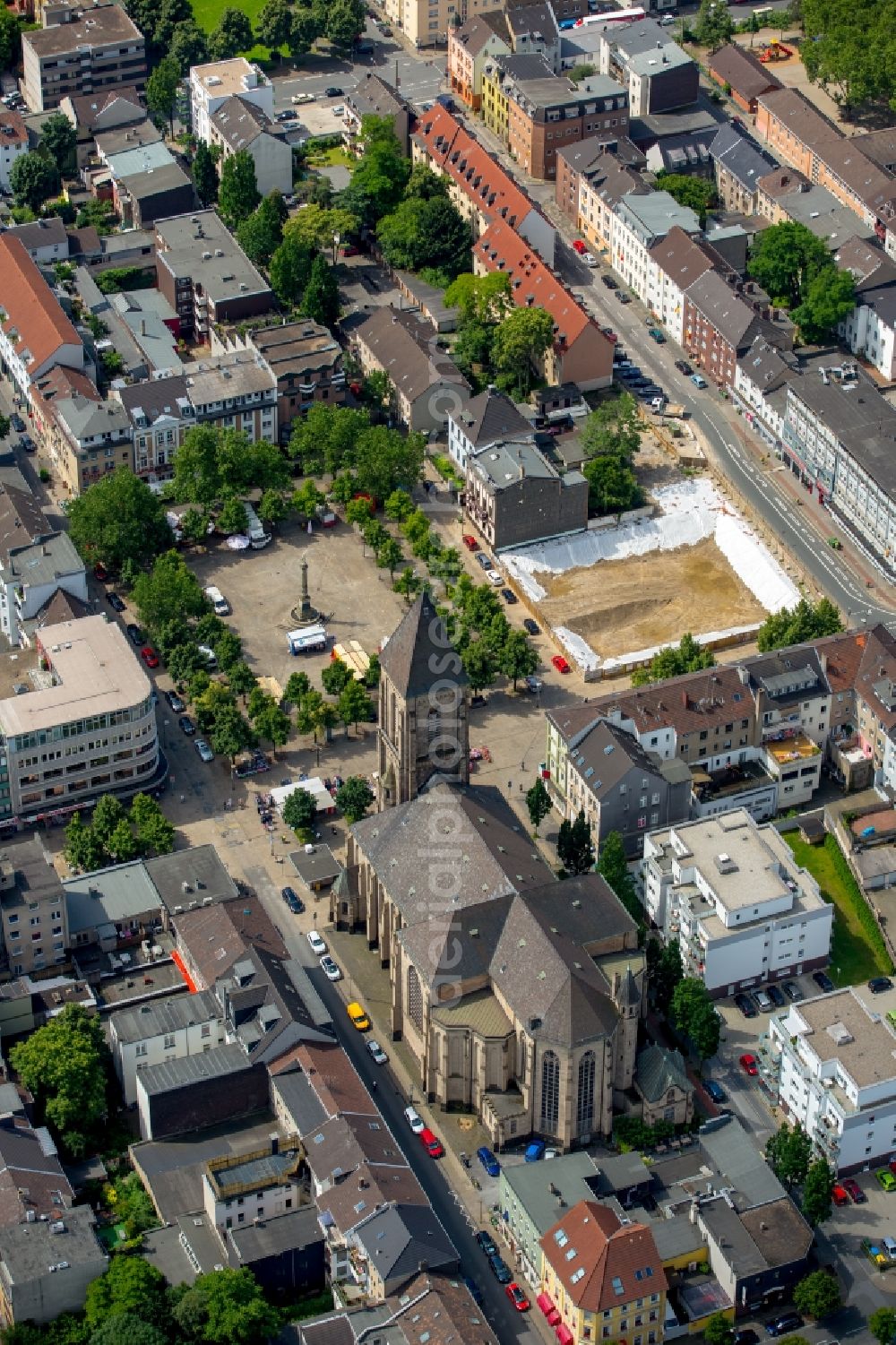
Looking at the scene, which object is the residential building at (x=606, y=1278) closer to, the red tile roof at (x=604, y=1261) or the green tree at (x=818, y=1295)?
the red tile roof at (x=604, y=1261)

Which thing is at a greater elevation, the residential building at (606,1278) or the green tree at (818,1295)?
the residential building at (606,1278)

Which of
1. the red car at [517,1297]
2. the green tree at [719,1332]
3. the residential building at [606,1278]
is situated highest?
the residential building at [606,1278]

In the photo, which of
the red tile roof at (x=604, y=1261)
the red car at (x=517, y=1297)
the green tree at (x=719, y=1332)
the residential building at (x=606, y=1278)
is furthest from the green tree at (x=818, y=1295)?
the red car at (x=517, y=1297)

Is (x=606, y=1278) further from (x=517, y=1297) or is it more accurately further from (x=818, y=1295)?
(x=818, y=1295)

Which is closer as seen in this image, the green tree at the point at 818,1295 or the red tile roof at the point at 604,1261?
the red tile roof at the point at 604,1261

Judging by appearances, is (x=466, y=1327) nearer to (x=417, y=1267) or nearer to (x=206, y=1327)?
(x=417, y=1267)

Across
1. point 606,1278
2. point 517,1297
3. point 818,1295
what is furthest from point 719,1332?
point 517,1297

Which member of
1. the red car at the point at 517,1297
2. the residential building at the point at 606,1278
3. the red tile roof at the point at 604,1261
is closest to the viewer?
the red tile roof at the point at 604,1261
